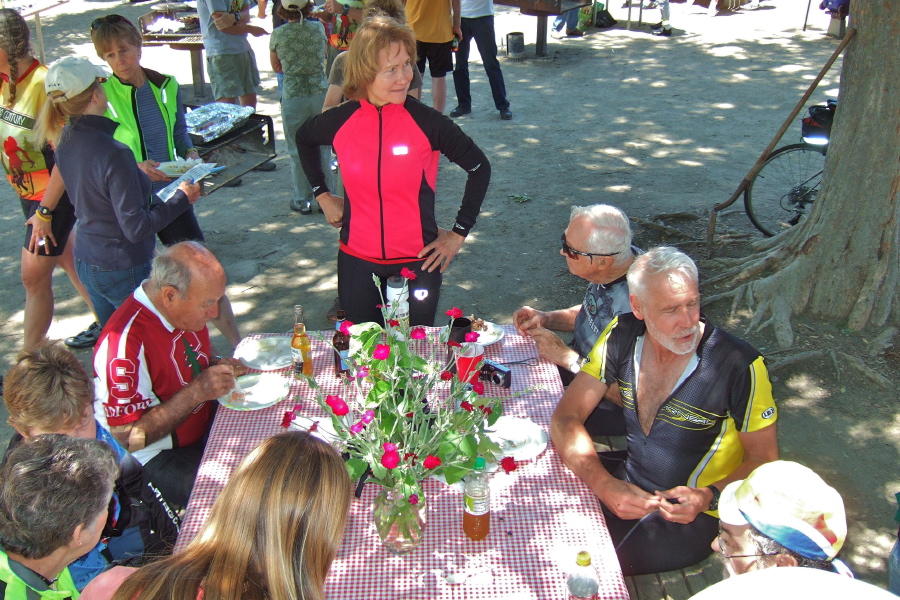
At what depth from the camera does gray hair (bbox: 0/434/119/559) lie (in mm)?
1892

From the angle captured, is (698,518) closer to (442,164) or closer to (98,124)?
(98,124)

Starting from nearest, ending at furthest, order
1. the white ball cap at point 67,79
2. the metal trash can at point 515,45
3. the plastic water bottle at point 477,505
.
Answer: the plastic water bottle at point 477,505 → the white ball cap at point 67,79 → the metal trash can at point 515,45

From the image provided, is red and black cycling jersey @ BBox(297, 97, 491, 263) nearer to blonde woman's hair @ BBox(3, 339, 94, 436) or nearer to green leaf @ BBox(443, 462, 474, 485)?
blonde woman's hair @ BBox(3, 339, 94, 436)

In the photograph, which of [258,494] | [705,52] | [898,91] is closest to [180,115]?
[258,494]

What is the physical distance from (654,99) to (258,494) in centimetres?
896

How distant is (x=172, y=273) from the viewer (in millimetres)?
2906

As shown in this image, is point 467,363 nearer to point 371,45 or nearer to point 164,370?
point 164,370

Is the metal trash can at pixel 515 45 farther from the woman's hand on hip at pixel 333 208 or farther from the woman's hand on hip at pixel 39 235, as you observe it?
the woman's hand on hip at pixel 39 235

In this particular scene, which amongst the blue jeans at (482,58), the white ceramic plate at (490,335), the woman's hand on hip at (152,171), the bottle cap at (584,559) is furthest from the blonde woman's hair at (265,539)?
the blue jeans at (482,58)

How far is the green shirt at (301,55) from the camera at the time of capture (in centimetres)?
605

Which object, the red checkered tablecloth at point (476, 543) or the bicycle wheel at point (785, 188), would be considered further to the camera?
the bicycle wheel at point (785, 188)

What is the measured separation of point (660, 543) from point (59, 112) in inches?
126

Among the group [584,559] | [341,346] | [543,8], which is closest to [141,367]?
[341,346]

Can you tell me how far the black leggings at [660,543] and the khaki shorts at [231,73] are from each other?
637 cm
